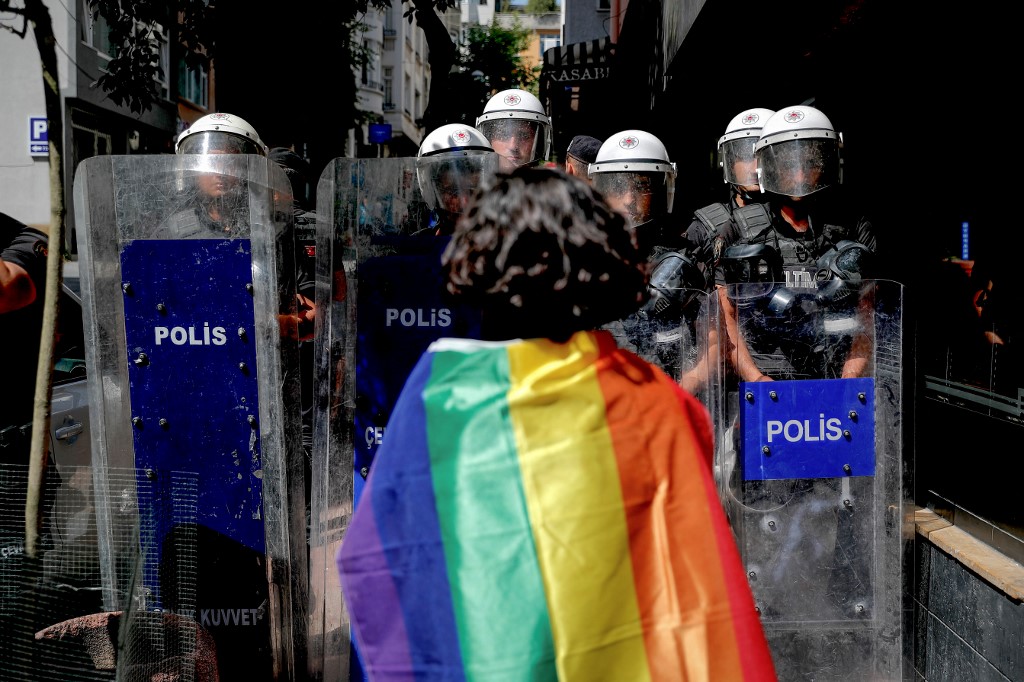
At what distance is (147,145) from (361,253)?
22.5 meters

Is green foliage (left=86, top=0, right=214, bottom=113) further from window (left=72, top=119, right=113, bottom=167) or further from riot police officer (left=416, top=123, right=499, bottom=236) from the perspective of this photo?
window (left=72, top=119, right=113, bottom=167)

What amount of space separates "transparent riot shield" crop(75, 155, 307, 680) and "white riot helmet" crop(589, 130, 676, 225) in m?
1.77

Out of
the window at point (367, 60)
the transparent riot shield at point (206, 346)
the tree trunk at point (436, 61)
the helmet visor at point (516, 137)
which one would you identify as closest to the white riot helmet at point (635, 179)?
the helmet visor at point (516, 137)

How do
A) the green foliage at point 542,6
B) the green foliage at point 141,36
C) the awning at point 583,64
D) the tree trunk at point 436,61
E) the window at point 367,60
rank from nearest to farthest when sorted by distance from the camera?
the green foliage at point 141,36, the tree trunk at point 436,61, the awning at point 583,64, the window at point 367,60, the green foliage at point 542,6

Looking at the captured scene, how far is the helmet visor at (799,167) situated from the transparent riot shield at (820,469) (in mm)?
1001

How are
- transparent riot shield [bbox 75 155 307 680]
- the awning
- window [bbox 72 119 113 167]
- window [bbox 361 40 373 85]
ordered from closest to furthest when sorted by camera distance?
transparent riot shield [bbox 75 155 307 680] < the awning < window [bbox 361 40 373 85] < window [bbox 72 119 113 167]

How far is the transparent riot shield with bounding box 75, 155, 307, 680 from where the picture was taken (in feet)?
10.8

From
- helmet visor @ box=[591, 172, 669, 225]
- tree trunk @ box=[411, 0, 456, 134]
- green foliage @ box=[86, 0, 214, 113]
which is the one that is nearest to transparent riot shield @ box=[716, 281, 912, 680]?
helmet visor @ box=[591, 172, 669, 225]

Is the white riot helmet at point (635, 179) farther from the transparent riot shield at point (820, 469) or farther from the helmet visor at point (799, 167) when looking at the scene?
the transparent riot shield at point (820, 469)

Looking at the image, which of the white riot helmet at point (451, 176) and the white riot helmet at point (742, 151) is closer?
the white riot helmet at point (451, 176)

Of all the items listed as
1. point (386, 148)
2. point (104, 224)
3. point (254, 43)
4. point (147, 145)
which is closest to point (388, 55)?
point (386, 148)

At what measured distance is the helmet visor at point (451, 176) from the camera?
3.37 meters

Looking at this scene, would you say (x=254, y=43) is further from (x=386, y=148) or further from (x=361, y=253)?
(x=386, y=148)

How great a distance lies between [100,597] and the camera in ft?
9.81
